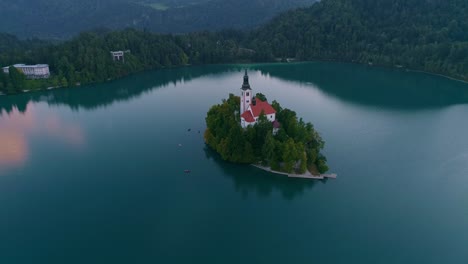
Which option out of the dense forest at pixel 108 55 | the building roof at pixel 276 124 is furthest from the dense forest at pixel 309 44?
the building roof at pixel 276 124

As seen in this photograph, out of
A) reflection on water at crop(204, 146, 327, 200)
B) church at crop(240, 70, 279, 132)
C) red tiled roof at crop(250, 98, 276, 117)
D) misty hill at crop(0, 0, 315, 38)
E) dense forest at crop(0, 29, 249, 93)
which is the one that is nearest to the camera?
reflection on water at crop(204, 146, 327, 200)

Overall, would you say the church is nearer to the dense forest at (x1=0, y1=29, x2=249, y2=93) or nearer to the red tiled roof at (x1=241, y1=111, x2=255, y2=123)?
the red tiled roof at (x1=241, y1=111, x2=255, y2=123)

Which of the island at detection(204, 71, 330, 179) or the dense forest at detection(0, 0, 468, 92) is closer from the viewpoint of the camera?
the island at detection(204, 71, 330, 179)

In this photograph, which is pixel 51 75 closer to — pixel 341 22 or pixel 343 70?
pixel 343 70

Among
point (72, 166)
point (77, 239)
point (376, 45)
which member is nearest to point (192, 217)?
point (77, 239)

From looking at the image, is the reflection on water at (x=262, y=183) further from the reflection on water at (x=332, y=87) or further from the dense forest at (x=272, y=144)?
the reflection on water at (x=332, y=87)

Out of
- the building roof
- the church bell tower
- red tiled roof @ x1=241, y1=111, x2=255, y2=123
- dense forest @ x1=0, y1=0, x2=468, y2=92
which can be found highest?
dense forest @ x1=0, y1=0, x2=468, y2=92

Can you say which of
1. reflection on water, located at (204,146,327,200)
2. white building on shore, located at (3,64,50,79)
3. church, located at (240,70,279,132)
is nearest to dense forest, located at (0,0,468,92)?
white building on shore, located at (3,64,50,79)

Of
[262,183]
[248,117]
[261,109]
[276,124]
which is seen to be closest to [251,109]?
[248,117]
